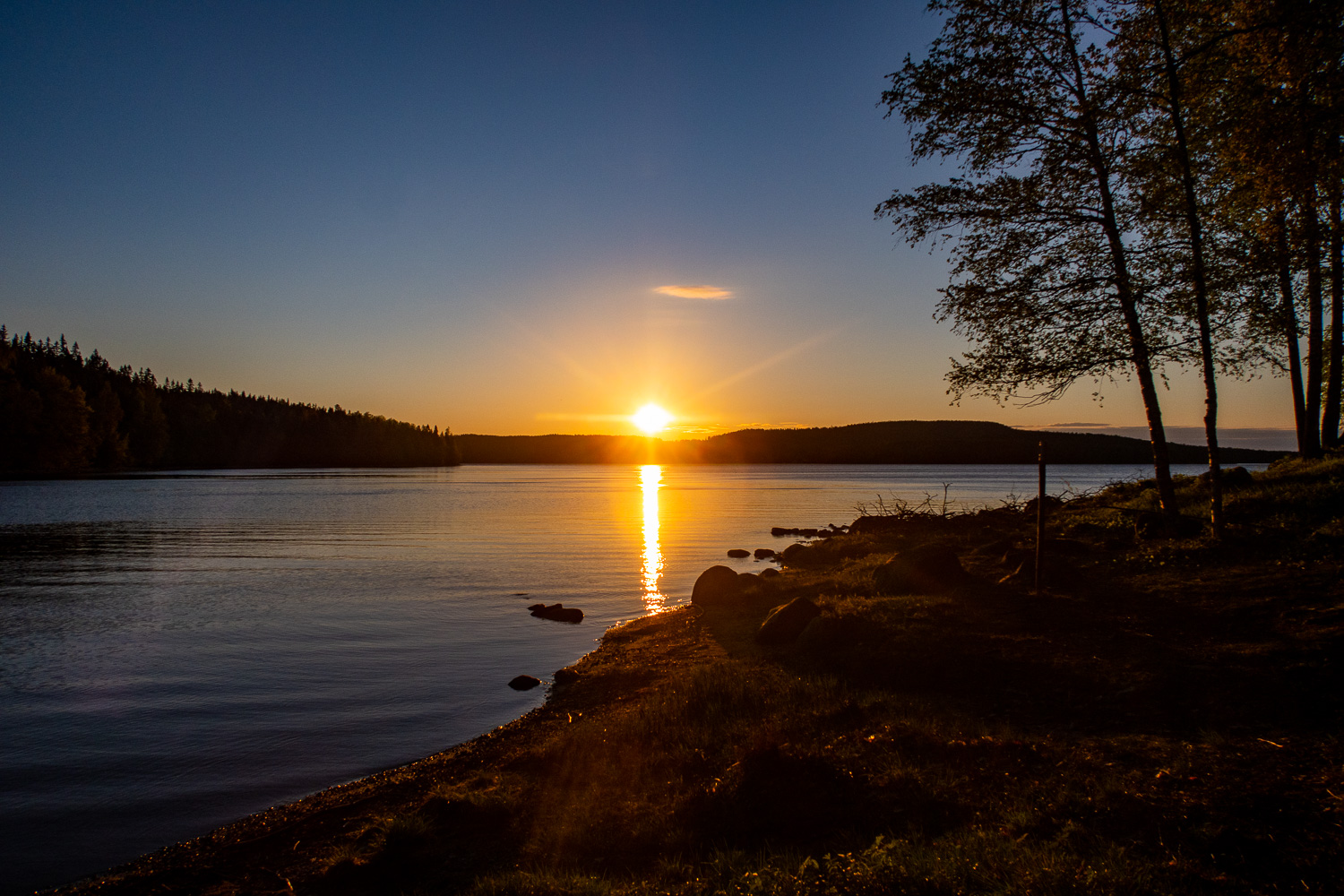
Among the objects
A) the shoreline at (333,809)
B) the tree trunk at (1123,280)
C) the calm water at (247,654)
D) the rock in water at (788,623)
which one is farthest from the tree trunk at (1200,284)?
the calm water at (247,654)

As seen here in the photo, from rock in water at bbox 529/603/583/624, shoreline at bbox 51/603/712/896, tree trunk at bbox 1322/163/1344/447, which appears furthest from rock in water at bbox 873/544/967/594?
tree trunk at bbox 1322/163/1344/447

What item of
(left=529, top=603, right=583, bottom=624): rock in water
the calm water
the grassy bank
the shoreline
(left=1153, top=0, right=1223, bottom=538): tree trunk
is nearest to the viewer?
the grassy bank

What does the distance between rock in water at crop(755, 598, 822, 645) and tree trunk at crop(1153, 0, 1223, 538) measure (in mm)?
6944

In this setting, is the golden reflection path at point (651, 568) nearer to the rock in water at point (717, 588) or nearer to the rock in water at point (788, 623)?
the rock in water at point (717, 588)

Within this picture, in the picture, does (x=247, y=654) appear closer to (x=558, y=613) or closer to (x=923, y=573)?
(x=558, y=613)

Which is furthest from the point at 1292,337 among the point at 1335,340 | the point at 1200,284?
the point at 1200,284

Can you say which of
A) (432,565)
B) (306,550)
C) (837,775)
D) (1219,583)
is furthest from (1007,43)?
(306,550)

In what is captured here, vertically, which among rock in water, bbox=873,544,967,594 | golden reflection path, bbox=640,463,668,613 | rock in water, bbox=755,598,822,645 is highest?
rock in water, bbox=873,544,967,594

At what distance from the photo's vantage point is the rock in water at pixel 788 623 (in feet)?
44.1

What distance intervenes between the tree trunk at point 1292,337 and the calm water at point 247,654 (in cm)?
1653

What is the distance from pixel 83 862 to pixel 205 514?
2055 inches

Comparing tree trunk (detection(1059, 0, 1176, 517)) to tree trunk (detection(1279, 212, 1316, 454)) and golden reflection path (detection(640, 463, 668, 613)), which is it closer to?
tree trunk (detection(1279, 212, 1316, 454))

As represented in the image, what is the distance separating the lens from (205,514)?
5306cm

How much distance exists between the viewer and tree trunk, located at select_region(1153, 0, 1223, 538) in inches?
505
